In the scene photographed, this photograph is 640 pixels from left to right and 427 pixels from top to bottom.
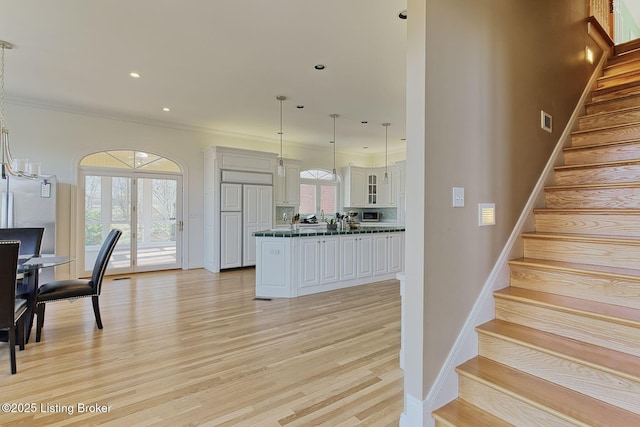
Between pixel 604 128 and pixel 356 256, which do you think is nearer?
pixel 604 128

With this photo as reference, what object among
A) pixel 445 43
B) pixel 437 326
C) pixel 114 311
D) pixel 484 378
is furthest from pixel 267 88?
pixel 484 378

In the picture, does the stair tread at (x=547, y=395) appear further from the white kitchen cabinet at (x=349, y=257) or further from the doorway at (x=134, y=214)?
the doorway at (x=134, y=214)

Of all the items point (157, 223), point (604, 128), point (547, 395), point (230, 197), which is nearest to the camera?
point (547, 395)

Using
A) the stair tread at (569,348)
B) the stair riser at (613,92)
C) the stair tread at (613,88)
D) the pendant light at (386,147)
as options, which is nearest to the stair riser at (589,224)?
Result: the stair tread at (569,348)

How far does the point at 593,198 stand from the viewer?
2.46 metres

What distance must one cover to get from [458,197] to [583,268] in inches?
36.4

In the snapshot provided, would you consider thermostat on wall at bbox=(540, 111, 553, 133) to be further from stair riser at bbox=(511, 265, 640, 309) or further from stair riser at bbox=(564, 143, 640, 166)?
stair riser at bbox=(511, 265, 640, 309)

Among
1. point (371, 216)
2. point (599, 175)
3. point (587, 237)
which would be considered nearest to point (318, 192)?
point (371, 216)

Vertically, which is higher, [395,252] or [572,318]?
[572,318]

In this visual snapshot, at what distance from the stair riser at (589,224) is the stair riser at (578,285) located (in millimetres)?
551

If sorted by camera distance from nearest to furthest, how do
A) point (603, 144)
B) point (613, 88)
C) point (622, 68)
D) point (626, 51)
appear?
point (603, 144)
point (613, 88)
point (622, 68)
point (626, 51)

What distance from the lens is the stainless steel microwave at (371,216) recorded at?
9.51 metres

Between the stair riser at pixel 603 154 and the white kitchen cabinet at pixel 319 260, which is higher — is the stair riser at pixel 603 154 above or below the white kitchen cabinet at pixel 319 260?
above

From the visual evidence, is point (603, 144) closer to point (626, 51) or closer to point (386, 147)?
point (626, 51)
